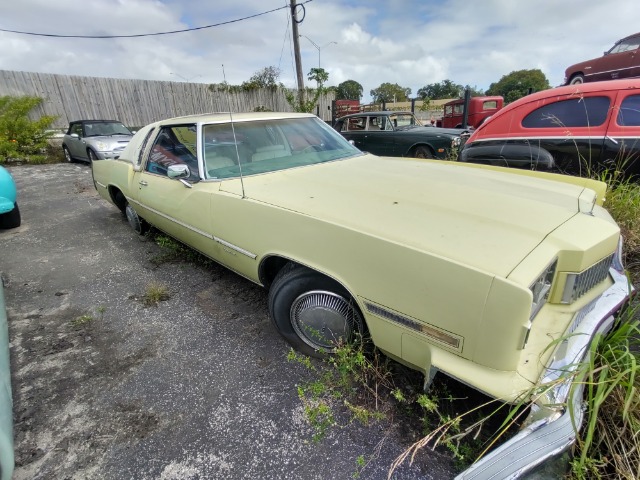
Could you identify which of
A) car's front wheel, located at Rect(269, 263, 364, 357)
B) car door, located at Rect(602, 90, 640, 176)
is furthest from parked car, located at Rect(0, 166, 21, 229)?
car door, located at Rect(602, 90, 640, 176)

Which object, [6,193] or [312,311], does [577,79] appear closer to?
[312,311]

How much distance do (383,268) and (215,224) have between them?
1.42 metres

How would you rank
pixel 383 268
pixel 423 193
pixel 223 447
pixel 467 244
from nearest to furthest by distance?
pixel 467 244 < pixel 383 268 < pixel 223 447 < pixel 423 193

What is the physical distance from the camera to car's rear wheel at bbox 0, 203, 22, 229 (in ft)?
15.5

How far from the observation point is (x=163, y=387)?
203 cm

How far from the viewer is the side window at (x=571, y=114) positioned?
3.73 meters

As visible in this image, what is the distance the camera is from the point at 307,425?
5.82ft

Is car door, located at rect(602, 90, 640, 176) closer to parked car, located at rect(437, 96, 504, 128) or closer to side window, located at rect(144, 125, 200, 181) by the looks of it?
side window, located at rect(144, 125, 200, 181)

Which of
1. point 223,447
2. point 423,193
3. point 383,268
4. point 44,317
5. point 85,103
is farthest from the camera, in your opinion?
point 85,103

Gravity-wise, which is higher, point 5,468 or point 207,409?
point 5,468

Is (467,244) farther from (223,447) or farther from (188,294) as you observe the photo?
(188,294)

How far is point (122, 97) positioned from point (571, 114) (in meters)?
14.0

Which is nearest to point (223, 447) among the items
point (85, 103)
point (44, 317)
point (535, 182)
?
point (44, 317)

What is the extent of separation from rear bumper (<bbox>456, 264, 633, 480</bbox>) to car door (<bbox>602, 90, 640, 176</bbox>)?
3.12 m
